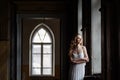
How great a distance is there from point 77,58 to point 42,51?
1621cm

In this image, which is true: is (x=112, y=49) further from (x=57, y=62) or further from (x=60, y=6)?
(x=57, y=62)

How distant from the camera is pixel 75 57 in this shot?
28.7ft

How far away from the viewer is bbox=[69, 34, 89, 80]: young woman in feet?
28.6

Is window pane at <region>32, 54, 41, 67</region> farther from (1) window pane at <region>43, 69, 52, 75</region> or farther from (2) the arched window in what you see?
(1) window pane at <region>43, 69, 52, 75</region>

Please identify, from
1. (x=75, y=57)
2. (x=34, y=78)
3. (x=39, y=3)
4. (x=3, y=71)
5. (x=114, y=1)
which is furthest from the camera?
(x=34, y=78)

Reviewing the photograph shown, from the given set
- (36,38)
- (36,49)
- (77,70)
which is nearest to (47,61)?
(36,49)

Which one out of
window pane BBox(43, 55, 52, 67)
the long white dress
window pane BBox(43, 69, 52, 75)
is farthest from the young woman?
window pane BBox(43, 55, 52, 67)

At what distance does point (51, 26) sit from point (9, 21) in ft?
32.3

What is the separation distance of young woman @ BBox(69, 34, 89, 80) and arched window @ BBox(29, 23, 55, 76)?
15406 millimetres

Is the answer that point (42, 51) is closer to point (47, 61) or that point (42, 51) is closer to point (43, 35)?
point (47, 61)

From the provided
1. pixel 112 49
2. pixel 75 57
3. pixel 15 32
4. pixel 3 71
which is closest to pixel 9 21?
pixel 15 32

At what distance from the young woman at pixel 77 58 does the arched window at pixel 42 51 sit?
15406 millimetres

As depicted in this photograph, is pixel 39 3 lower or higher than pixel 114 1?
higher

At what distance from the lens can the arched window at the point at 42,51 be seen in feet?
79.7
